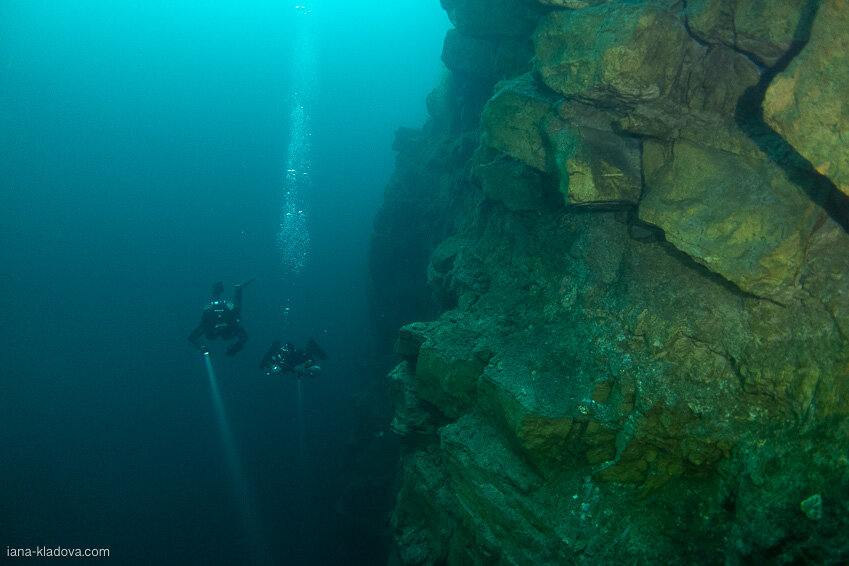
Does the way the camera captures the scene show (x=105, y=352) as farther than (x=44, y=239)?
No

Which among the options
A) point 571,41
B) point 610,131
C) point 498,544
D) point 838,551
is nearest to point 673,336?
point 838,551

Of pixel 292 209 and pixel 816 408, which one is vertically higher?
pixel 816 408

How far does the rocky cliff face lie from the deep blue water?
465 inches

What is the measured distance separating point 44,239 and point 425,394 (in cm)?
4068

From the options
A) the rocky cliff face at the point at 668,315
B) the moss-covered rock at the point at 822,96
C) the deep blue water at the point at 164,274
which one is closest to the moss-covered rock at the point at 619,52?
the rocky cliff face at the point at 668,315

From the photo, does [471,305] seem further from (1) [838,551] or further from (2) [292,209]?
(2) [292,209]

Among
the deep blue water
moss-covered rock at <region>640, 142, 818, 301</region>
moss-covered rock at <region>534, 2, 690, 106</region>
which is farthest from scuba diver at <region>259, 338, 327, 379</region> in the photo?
moss-covered rock at <region>640, 142, 818, 301</region>

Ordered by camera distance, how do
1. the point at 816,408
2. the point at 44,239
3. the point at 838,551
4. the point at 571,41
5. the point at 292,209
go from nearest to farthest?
the point at 838,551 → the point at 816,408 → the point at 571,41 → the point at 44,239 → the point at 292,209

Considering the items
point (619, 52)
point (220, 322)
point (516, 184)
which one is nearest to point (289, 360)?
point (220, 322)

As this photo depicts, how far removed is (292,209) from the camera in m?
39.2

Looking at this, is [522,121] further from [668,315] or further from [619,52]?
[668,315]

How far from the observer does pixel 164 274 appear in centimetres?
3081

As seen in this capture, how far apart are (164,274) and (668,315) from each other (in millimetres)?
35371

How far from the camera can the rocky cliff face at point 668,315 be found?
10.0 ft
